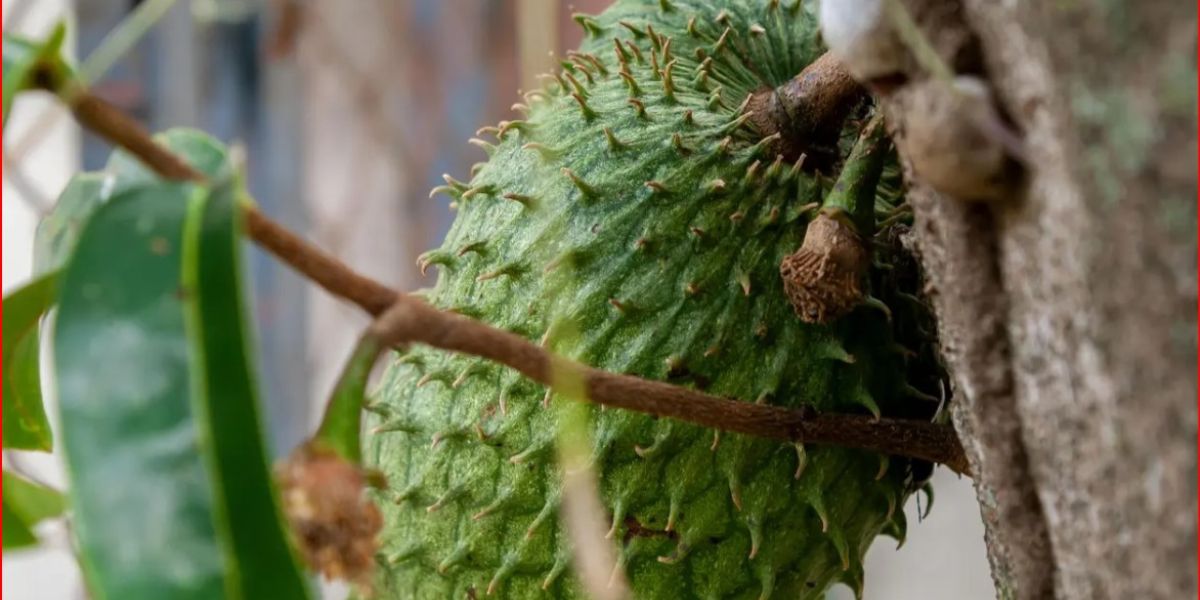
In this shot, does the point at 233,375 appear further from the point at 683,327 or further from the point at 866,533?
the point at 866,533

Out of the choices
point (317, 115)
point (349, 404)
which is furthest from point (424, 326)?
point (317, 115)

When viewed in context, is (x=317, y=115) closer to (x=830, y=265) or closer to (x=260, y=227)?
(x=830, y=265)

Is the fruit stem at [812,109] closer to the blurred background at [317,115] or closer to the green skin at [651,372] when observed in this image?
the green skin at [651,372]

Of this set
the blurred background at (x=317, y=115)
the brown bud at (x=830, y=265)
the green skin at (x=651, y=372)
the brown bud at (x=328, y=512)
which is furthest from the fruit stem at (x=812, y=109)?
the blurred background at (x=317, y=115)

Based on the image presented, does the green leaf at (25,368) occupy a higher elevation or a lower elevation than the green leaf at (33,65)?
lower

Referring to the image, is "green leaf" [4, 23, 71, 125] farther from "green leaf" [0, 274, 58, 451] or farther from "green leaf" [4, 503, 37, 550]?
"green leaf" [4, 503, 37, 550]

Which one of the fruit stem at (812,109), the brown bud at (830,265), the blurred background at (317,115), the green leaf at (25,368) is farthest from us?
the blurred background at (317,115)
